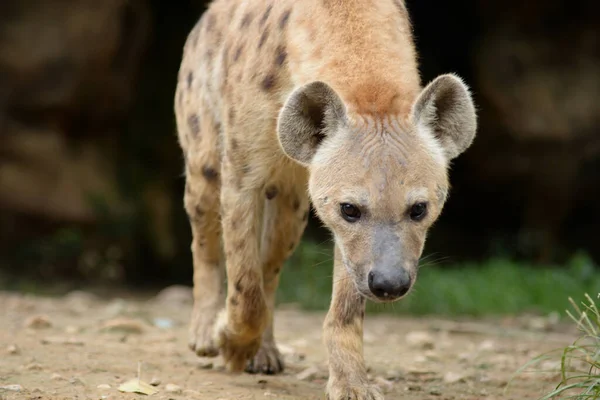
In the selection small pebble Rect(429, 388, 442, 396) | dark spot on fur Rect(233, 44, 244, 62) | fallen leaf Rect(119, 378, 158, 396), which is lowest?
small pebble Rect(429, 388, 442, 396)

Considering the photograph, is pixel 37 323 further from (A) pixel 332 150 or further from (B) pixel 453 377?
(A) pixel 332 150

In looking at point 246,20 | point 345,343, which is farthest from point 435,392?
point 246,20

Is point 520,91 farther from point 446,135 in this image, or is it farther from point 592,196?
point 446,135

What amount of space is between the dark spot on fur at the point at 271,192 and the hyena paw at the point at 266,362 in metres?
0.73

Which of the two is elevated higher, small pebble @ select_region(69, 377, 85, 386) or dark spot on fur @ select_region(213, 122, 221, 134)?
dark spot on fur @ select_region(213, 122, 221, 134)

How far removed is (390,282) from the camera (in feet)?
9.53

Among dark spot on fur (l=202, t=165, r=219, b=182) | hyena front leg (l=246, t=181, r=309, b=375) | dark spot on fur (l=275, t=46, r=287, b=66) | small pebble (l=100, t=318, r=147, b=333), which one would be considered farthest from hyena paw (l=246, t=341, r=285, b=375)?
dark spot on fur (l=275, t=46, r=287, b=66)

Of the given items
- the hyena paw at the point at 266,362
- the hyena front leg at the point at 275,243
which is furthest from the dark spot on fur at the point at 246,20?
the hyena paw at the point at 266,362

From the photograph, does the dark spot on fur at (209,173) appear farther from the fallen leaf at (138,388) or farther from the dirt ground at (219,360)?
the fallen leaf at (138,388)

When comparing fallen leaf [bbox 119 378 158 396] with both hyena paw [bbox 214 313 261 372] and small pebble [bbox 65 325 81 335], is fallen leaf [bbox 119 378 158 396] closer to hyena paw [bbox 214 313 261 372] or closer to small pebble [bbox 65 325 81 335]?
hyena paw [bbox 214 313 261 372]

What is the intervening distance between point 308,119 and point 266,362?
4.77 ft

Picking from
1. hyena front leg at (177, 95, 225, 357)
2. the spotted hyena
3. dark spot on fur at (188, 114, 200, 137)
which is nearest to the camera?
the spotted hyena

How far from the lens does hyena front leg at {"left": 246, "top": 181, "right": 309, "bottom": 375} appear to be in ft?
14.1

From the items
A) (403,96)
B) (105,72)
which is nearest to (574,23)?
(105,72)
